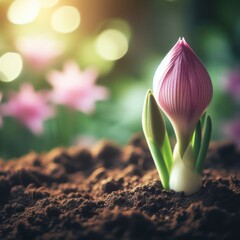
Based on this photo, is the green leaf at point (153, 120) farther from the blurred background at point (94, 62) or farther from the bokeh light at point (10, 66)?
the bokeh light at point (10, 66)

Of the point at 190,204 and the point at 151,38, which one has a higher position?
the point at 151,38

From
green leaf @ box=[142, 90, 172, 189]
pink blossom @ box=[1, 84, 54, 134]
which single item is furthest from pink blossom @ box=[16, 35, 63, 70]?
green leaf @ box=[142, 90, 172, 189]

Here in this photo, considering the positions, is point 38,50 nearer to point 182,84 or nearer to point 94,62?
point 94,62

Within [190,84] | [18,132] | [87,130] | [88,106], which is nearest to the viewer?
[190,84]

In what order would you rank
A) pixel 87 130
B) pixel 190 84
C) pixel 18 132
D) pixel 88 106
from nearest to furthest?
pixel 190 84
pixel 88 106
pixel 18 132
pixel 87 130

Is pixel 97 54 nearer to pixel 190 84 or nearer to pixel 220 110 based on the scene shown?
pixel 220 110

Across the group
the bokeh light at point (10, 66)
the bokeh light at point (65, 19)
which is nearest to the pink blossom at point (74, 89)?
the bokeh light at point (10, 66)

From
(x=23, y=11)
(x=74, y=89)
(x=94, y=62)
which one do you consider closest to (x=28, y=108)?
(x=74, y=89)

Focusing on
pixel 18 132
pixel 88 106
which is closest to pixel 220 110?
pixel 88 106
